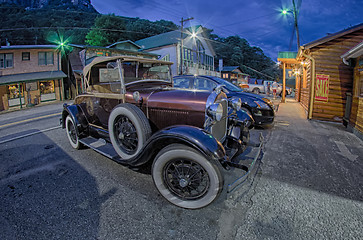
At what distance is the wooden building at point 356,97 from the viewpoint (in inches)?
222

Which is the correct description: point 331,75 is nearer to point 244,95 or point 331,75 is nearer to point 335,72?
point 335,72

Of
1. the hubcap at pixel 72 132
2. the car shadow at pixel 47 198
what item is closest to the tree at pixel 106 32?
the hubcap at pixel 72 132

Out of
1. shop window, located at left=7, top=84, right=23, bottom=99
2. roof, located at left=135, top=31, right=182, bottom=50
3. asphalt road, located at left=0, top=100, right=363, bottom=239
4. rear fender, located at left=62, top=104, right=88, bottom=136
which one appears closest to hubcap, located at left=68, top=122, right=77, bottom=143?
rear fender, located at left=62, top=104, right=88, bottom=136

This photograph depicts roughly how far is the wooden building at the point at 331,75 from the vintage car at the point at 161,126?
20.7 ft

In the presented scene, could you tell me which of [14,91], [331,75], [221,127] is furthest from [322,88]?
[14,91]

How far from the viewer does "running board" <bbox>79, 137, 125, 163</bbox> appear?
123 inches

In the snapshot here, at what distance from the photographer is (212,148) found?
2199 millimetres

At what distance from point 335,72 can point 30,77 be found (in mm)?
23304

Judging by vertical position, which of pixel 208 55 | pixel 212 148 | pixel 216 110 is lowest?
pixel 212 148

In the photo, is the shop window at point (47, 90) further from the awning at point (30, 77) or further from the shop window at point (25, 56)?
the shop window at point (25, 56)

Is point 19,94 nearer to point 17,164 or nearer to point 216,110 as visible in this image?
point 17,164

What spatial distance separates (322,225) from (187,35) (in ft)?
93.7

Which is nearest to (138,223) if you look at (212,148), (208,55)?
(212,148)

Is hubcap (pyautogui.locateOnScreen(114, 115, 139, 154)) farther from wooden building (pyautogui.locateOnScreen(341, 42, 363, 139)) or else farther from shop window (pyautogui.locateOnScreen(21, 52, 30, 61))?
shop window (pyautogui.locateOnScreen(21, 52, 30, 61))
